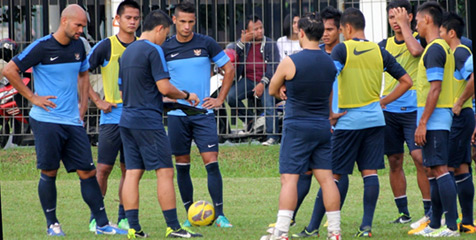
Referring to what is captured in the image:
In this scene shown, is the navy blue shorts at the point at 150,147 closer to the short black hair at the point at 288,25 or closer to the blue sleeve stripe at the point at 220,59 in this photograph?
the blue sleeve stripe at the point at 220,59

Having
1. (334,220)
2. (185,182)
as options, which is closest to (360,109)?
(334,220)

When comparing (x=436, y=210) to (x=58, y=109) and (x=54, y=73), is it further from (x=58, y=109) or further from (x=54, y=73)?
(x=54, y=73)

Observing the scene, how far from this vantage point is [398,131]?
9.50 meters

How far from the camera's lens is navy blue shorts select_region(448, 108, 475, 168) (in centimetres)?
838

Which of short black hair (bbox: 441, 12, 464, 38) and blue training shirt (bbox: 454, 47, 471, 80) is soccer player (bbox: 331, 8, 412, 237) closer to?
blue training shirt (bbox: 454, 47, 471, 80)

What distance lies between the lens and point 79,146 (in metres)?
8.56

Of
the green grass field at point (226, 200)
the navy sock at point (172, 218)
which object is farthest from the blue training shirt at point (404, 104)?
the navy sock at point (172, 218)

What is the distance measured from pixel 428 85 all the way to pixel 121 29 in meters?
3.37

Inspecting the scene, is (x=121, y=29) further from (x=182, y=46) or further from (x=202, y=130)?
(x=202, y=130)

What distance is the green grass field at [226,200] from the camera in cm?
891

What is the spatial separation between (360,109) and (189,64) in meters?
2.16

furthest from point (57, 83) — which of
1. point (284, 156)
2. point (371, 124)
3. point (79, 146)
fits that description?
point (371, 124)

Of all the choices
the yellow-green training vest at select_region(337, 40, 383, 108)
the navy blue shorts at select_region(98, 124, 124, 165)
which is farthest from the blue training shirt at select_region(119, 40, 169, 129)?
the yellow-green training vest at select_region(337, 40, 383, 108)

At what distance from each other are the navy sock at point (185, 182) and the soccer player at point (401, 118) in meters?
2.25
